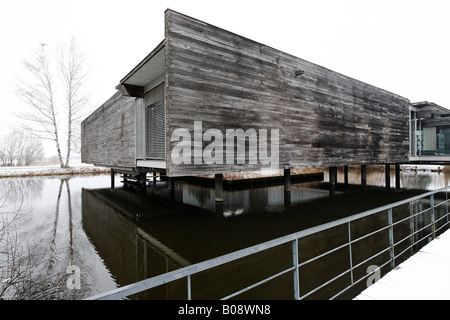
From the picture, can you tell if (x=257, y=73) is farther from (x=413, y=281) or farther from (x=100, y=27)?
(x=100, y=27)

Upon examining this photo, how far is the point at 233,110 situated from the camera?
6.42 meters

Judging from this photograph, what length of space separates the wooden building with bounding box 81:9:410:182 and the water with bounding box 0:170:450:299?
5.82 ft

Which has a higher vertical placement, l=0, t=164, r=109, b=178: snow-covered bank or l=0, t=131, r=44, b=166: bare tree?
l=0, t=131, r=44, b=166: bare tree

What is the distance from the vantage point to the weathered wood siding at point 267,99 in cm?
554

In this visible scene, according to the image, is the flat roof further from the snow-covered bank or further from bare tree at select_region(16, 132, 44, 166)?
bare tree at select_region(16, 132, 44, 166)

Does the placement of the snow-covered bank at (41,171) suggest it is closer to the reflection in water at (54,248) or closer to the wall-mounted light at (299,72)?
the reflection in water at (54,248)

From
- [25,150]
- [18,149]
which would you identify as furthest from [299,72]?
[18,149]

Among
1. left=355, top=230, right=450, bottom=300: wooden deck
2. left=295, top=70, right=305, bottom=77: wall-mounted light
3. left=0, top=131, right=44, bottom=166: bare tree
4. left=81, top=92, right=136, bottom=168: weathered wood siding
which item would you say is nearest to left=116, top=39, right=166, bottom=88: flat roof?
left=81, top=92, right=136, bottom=168: weathered wood siding

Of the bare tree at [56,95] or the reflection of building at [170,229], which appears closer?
the reflection of building at [170,229]

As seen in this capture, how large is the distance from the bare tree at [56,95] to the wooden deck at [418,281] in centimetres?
2618

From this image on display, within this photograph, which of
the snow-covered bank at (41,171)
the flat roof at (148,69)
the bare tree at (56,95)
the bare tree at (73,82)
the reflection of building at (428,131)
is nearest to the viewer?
the flat roof at (148,69)

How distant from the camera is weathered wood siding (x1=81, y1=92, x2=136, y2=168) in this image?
9.73 m

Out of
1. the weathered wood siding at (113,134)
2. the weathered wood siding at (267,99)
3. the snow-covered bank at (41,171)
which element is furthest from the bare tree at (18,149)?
the weathered wood siding at (267,99)
